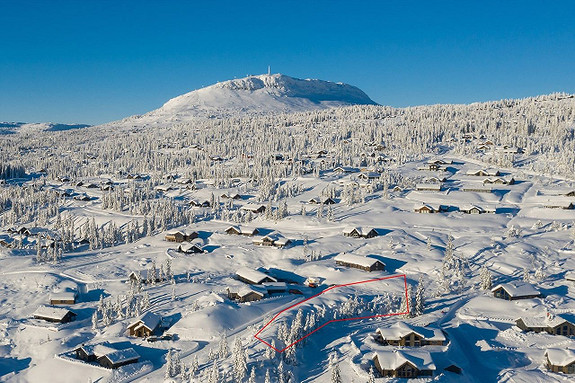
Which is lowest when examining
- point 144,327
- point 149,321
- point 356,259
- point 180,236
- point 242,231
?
point 144,327

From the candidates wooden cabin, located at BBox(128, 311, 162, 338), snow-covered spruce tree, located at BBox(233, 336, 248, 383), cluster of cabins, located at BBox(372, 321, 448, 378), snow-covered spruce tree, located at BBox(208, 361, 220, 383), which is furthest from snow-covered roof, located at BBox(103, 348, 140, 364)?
cluster of cabins, located at BBox(372, 321, 448, 378)

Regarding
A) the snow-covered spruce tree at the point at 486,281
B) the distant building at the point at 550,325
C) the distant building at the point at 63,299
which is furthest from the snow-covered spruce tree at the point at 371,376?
the distant building at the point at 63,299

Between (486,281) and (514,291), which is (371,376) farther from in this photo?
(486,281)

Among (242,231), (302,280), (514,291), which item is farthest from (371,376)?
(242,231)

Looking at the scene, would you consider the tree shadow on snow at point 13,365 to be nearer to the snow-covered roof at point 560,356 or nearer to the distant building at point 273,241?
the distant building at point 273,241

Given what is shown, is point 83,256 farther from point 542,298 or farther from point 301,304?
point 542,298

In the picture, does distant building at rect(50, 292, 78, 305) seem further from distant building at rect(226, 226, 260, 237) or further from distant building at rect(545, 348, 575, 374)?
distant building at rect(545, 348, 575, 374)

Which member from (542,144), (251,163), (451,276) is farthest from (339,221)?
(542,144)

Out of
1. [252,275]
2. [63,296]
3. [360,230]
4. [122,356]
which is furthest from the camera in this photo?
[360,230]
